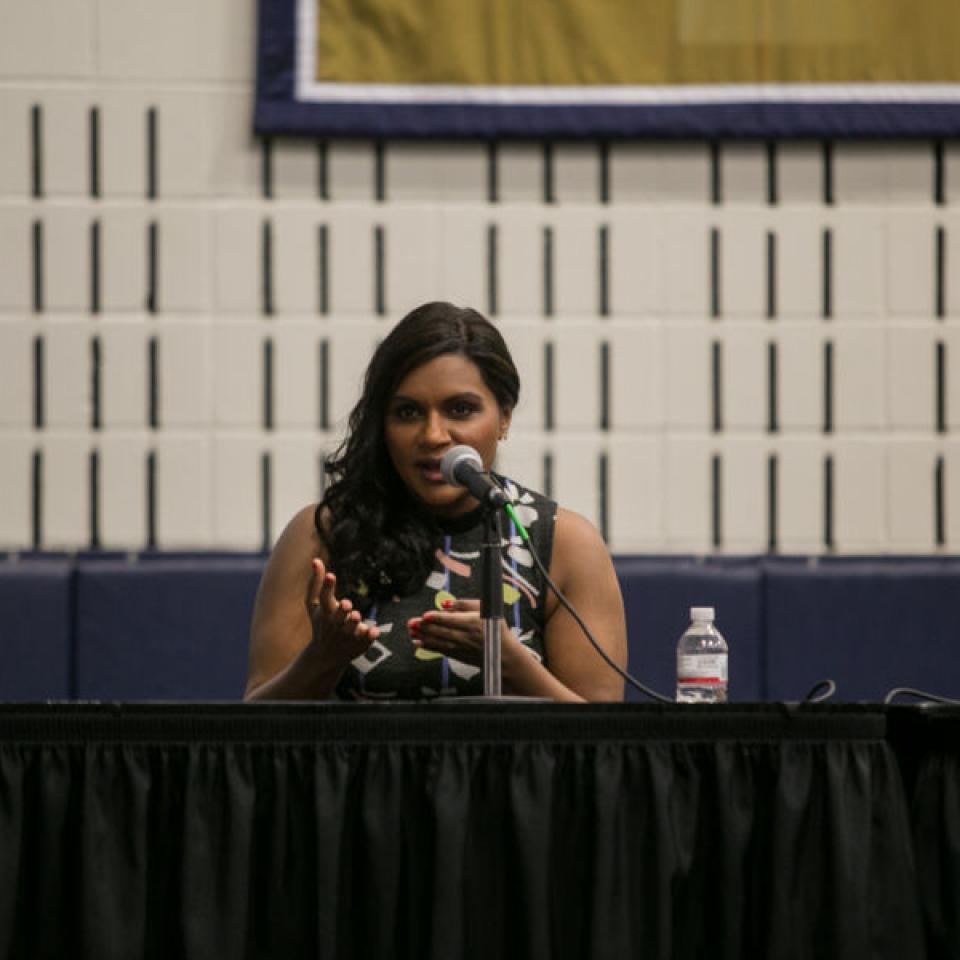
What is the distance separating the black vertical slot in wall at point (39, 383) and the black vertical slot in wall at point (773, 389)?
162cm

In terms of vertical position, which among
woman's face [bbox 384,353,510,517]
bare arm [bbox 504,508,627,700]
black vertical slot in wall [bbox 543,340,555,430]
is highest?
black vertical slot in wall [bbox 543,340,555,430]

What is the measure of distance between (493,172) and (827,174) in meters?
0.77

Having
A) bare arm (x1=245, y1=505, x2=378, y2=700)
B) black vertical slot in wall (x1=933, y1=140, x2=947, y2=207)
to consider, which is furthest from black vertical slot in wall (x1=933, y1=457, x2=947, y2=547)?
bare arm (x1=245, y1=505, x2=378, y2=700)

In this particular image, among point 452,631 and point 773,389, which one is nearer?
point 452,631

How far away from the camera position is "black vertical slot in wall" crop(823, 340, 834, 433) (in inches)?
143

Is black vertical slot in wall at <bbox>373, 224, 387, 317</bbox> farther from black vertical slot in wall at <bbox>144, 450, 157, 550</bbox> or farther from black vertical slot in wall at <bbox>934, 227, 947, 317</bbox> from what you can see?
black vertical slot in wall at <bbox>934, 227, 947, 317</bbox>

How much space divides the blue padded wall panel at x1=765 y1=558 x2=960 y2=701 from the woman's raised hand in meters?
1.58

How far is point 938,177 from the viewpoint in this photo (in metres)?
3.67

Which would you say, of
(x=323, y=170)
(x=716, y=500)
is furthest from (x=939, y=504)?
(x=323, y=170)

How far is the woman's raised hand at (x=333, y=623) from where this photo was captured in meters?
1.87

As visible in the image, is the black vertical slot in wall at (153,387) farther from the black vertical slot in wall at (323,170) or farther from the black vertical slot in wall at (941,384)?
the black vertical slot in wall at (941,384)

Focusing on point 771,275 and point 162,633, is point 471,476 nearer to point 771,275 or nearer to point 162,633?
point 162,633

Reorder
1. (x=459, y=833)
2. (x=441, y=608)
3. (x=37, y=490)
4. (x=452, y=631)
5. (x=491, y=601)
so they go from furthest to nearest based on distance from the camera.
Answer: (x=37, y=490)
(x=441, y=608)
(x=452, y=631)
(x=491, y=601)
(x=459, y=833)

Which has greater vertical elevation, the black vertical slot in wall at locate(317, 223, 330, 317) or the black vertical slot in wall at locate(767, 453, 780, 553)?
the black vertical slot in wall at locate(317, 223, 330, 317)
